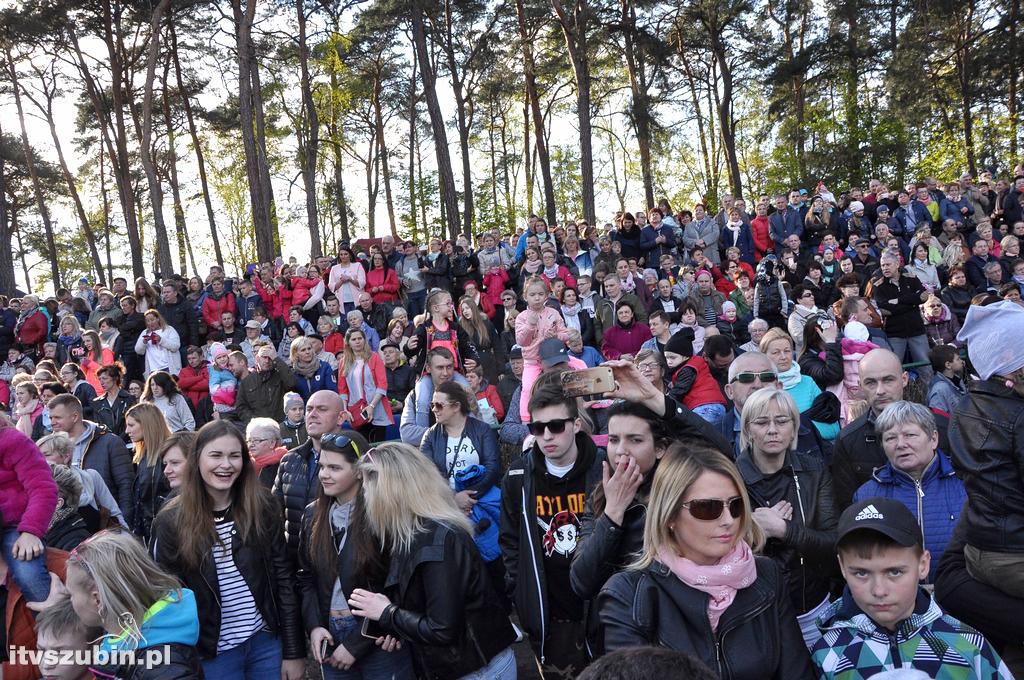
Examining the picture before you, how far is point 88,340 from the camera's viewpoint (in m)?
10.4

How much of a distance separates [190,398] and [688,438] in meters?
8.05

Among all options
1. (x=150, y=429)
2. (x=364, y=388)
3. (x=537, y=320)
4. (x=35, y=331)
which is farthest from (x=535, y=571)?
(x=35, y=331)

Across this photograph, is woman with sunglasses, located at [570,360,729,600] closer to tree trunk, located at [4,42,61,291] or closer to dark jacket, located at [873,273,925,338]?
dark jacket, located at [873,273,925,338]

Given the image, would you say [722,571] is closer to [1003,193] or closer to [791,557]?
[791,557]

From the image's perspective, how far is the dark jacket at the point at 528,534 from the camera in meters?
3.27

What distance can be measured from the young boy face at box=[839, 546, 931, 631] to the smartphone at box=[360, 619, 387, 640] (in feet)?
6.16

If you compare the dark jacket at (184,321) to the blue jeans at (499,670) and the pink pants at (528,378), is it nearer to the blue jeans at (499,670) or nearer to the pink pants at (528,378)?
the pink pants at (528,378)

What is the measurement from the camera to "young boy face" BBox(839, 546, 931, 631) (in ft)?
7.30

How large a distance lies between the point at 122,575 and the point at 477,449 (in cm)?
237

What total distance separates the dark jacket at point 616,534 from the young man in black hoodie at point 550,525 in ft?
1.24

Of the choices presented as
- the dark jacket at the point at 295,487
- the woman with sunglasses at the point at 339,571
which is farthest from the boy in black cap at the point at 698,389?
the woman with sunglasses at the point at 339,571

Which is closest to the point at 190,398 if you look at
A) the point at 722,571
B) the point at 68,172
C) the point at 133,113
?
the point at 722,571

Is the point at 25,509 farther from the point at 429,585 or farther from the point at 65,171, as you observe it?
the point at 65,171

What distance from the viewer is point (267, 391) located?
26.7 feet
